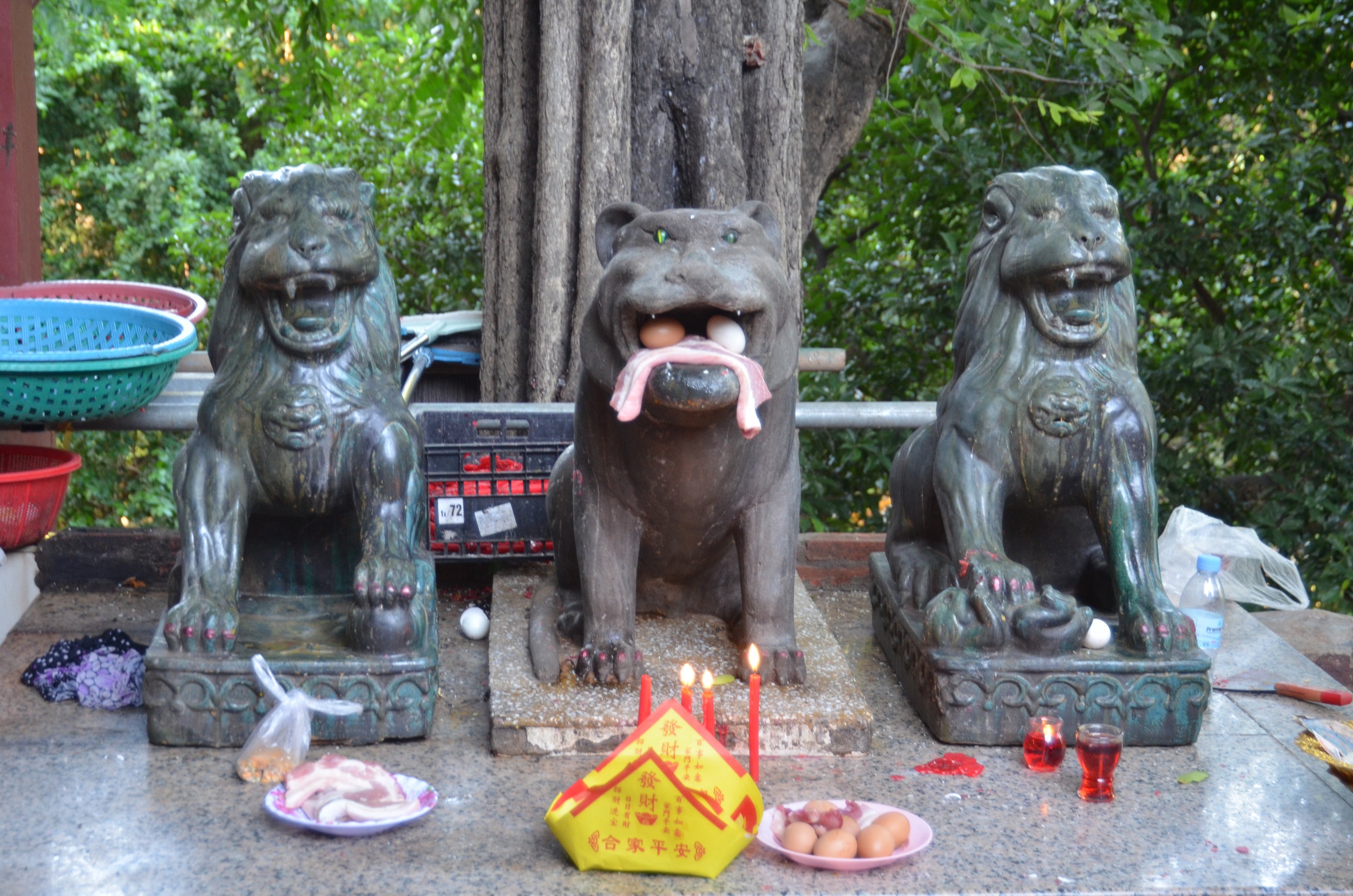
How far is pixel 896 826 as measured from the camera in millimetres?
2268

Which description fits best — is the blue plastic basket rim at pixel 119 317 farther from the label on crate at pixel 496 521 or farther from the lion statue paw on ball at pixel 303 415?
the label on crate at pixel 496 521

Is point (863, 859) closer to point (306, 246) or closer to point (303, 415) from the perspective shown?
point (303, 415)

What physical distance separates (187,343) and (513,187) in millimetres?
1376

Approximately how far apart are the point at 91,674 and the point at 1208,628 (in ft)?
9.62

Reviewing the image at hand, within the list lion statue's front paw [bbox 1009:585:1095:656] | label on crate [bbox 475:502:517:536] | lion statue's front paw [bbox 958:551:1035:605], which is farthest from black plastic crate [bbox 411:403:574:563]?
lion statue's front paw [bbox 1009:585:1095:656]

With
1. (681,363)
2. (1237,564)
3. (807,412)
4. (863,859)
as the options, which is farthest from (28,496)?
(1237,564)

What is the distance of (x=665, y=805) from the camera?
2.19m

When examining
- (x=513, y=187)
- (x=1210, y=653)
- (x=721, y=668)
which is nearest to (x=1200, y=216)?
(x=1210, y=653)

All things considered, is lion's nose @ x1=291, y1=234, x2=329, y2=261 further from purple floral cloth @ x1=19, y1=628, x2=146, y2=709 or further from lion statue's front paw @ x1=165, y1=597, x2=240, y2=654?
purple floral cloth @ x1=19, y1=628, x2=146, y2=709

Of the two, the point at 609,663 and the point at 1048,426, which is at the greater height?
the point at 1048,426

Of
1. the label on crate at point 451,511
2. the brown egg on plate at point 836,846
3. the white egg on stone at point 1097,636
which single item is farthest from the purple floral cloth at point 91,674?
the white egg on stone at point 1097,636

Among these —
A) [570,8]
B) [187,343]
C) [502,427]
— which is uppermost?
[570,8]

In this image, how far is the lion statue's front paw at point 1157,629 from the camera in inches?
112

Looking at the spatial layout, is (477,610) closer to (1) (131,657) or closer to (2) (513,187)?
(1) (131,657)
